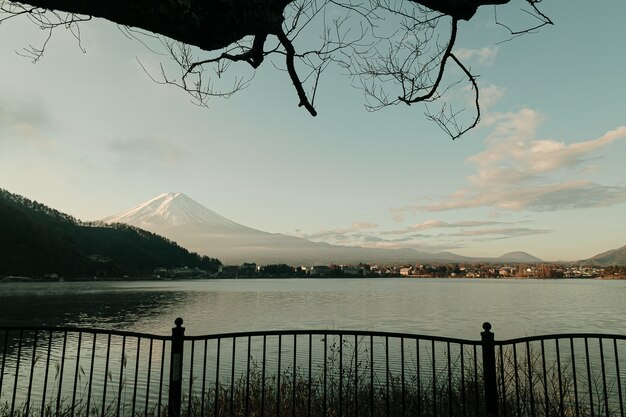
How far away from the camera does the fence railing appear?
239 inches

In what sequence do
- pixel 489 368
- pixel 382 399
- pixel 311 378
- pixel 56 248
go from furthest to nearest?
pixel 56 248 < pixel 382 399 < pixel 311 378 < pixel 489 368

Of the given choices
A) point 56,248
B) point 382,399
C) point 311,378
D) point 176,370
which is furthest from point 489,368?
point 56,248

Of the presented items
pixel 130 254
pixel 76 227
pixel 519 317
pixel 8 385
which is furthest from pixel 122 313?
pixel 76 227

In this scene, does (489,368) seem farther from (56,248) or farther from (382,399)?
(56,248)

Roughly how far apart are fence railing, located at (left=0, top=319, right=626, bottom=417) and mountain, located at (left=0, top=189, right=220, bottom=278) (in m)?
115

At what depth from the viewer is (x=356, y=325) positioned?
36969 mm

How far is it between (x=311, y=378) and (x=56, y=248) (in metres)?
156

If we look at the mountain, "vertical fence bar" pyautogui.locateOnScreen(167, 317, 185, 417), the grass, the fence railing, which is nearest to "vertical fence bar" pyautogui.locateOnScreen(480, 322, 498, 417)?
the fence railing

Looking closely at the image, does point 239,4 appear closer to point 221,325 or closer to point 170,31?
point 170,31

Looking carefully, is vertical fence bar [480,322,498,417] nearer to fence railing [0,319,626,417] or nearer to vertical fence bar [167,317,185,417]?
fence railing [0,319,626,417]

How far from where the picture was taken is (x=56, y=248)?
142375mm

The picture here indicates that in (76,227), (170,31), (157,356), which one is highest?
(76,227)

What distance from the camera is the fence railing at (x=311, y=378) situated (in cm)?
606

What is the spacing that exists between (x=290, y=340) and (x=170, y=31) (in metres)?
26.4
